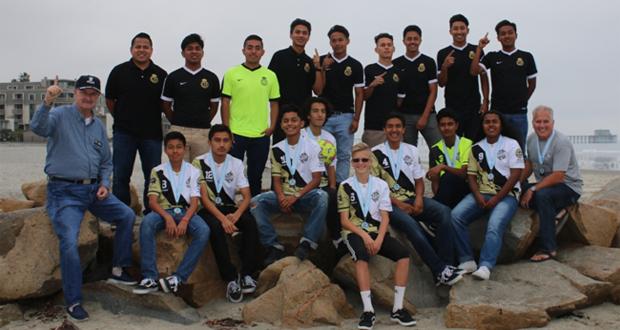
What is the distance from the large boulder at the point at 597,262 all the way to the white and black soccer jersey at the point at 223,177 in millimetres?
4055

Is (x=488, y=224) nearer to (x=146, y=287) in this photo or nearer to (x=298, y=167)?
(x=298, y=167)

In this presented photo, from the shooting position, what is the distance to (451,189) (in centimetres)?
721

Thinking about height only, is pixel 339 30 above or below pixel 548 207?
above

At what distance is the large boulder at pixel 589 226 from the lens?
7.22m

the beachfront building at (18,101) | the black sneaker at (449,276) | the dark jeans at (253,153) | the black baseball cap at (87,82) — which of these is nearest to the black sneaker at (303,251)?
the black sneaker at (449,276)

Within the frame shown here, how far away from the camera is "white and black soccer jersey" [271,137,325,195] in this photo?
686 cm

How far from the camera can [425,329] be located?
554 cm

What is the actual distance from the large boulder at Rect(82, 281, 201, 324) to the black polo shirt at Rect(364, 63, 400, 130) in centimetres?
386

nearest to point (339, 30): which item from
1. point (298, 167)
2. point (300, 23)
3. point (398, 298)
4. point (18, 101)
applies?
point (300, 23)

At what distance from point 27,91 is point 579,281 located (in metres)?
102

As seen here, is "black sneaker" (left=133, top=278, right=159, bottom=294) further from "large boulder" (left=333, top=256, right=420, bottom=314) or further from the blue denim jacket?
"large boulder" (left=333, top=256, right=420, bottom=314)

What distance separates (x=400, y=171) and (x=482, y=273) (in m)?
1.53

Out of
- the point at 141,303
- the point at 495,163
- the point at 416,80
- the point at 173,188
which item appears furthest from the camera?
the point at 416,80

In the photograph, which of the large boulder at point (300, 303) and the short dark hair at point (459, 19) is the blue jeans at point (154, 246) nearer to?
the large boulder at point (300, 303)
